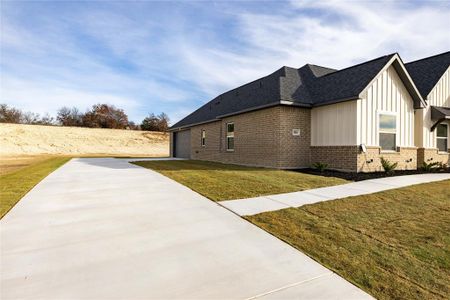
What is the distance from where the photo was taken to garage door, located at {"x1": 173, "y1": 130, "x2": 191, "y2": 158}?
24.4 meters

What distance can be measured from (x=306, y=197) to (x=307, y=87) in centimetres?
948

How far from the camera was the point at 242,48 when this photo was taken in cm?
1695

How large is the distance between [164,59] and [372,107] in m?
13.9

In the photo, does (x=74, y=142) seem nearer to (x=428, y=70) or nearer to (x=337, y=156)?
(x=337, y=156)

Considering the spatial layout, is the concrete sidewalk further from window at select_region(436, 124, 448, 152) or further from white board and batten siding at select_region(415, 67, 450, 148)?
window at select_region(436, 124, 448, 152)

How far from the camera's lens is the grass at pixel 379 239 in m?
2.76

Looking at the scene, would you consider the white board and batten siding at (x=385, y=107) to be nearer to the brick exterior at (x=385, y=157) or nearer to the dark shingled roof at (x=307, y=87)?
the brick exterior at (x=385, y=157)

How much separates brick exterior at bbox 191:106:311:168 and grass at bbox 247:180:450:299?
6.31 m

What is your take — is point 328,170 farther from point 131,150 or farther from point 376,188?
point 131,150

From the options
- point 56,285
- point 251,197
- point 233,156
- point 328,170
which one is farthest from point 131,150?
point 56,285

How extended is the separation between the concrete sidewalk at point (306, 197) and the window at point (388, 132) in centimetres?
345

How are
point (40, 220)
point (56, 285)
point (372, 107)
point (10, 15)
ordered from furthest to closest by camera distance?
1. point (372, 107)
2. point (10, 15)
3. point (40, 220)
4. point (56, 285)

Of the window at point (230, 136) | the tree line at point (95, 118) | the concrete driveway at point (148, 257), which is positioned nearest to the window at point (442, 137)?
the window at point (230, 136)

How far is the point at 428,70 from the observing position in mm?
14703
